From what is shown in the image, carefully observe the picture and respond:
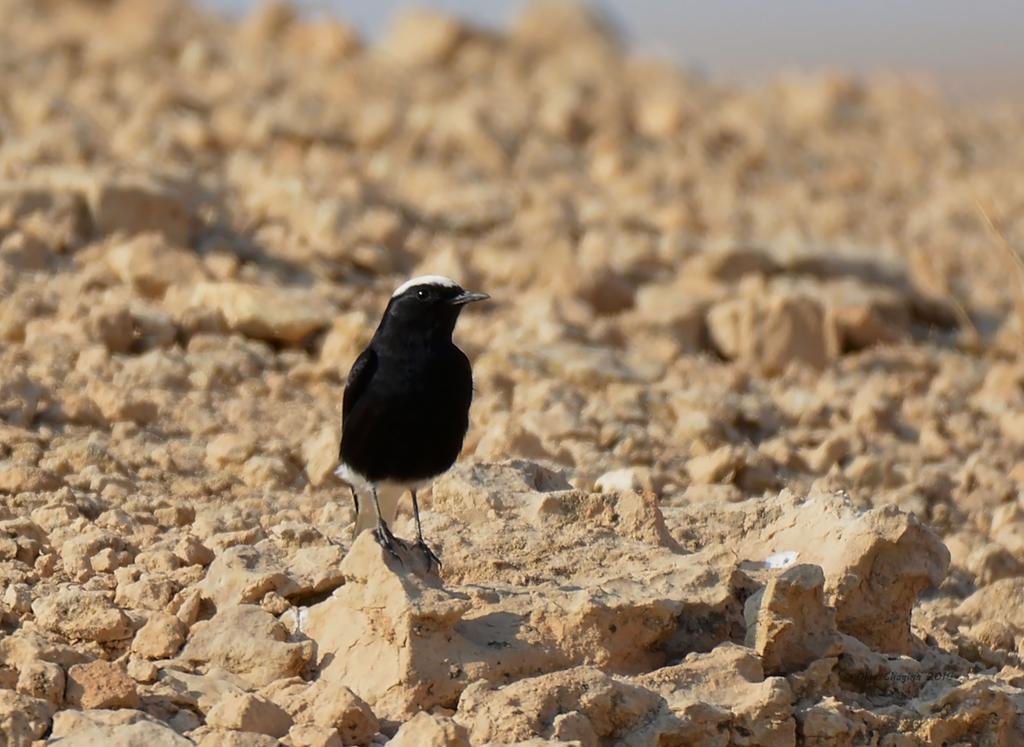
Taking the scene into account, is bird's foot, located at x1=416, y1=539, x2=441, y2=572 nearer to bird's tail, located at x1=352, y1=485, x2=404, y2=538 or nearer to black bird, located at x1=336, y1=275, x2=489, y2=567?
black bird, located at x1=336, y1=275, x2=489, y2=567

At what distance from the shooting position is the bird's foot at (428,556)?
5.34 m

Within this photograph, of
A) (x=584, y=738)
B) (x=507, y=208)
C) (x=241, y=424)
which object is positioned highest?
(x=507, y=208)

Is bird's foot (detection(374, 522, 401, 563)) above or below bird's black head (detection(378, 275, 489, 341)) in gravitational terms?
below

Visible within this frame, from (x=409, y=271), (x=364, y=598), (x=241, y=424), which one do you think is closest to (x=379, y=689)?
(x=364, y=598)

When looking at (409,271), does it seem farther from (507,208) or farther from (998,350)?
(998,350)

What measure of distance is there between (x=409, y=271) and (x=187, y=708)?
5361 mm

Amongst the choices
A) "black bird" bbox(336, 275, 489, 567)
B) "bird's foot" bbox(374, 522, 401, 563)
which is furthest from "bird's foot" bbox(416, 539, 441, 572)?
"black bird" bbox(336, 275, 489, 567)

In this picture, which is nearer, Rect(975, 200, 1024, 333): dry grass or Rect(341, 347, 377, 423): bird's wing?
Rect(341, 347, 377, 423): bird's wing

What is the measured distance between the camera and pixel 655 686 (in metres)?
4.96

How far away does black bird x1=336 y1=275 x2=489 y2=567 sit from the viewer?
6062mm

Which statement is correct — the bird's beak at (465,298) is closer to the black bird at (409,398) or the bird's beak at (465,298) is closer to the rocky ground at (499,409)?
the black bird at (409,398)

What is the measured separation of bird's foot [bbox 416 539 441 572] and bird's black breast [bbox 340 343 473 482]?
584mm

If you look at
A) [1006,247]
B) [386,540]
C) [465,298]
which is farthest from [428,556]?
[1006,247]

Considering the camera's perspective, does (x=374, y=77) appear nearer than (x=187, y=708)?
No
